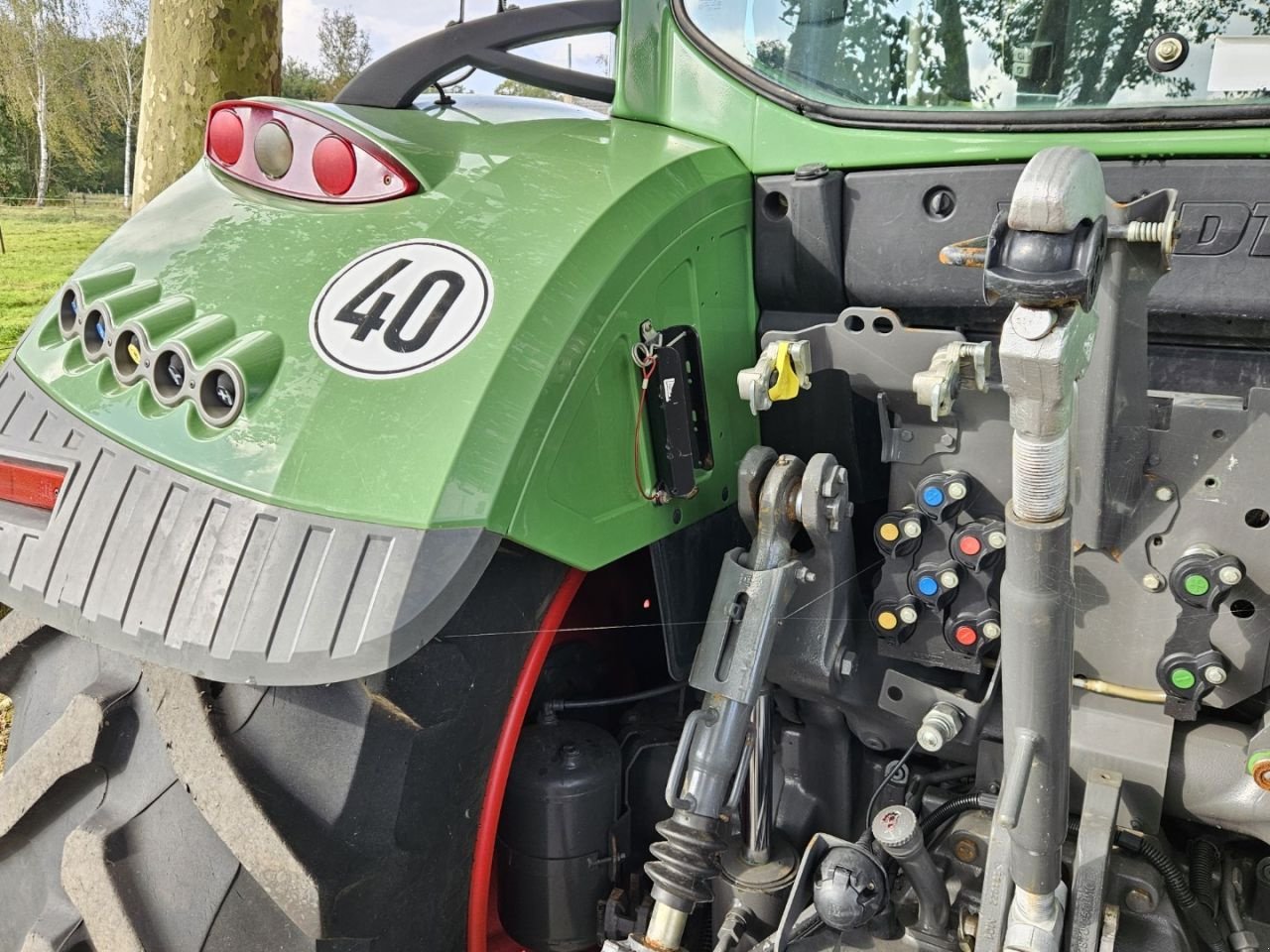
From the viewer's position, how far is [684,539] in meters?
1.44

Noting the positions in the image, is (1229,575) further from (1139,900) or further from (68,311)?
(68,311)

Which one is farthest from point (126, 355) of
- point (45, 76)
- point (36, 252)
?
point (45, 76)

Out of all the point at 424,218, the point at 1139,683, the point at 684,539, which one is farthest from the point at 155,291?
the point at 1139,683

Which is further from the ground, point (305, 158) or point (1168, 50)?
point (1168, 50)

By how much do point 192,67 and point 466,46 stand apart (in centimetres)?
266

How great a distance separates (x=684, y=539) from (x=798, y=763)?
461 millimetres

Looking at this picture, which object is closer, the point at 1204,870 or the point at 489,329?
the point at 489,329

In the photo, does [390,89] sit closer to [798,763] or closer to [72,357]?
[72,357]

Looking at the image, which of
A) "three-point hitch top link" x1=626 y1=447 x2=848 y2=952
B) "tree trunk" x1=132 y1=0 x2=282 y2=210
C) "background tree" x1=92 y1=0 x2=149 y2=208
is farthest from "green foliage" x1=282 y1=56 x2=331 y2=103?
"three-point hitch top link" x1=626 y1=447 x2=848 y2=952

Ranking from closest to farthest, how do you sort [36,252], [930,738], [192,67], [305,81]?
[930,738]
[192,67]
[36,252]
[305,81]

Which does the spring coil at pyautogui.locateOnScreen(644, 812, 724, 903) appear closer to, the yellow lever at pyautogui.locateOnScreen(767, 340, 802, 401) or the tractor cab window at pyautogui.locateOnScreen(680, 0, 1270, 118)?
the yellow lever at pyautogui.locateOnScreen(767, 340, 802, 401)

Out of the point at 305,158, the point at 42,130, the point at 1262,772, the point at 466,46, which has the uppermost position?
the point at 466,46

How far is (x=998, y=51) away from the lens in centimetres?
145

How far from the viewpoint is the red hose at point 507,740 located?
123 cm
